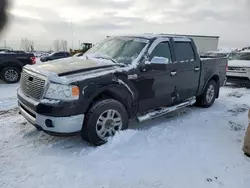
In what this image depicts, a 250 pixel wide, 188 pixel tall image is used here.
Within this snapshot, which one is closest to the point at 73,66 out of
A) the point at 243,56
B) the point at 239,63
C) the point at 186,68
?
the point at 186,68

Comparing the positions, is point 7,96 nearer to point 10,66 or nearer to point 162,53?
point 10,66

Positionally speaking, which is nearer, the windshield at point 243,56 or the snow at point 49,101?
the snow at point 49,101

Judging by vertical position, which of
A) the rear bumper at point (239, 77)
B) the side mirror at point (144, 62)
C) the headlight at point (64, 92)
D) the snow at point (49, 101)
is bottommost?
the rear bumper at point (239, 77)

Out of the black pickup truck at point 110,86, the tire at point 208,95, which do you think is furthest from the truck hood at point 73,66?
the tire at point 208,95

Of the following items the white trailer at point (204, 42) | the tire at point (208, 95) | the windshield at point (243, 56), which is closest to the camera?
the tire at point (208, 95)

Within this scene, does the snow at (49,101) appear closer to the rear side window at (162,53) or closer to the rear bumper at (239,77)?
the rear side window at (162,53)

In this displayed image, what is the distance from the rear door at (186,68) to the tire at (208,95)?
2.04ft

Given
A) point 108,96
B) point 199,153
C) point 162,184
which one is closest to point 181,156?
point 199,153

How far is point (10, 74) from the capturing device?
9.84 metres

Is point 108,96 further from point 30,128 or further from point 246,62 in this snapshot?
point 246,62

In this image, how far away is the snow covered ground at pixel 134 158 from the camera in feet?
9.64

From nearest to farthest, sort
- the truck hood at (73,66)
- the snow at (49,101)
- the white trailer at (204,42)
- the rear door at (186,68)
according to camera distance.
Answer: the snow at (49,101) → the truck hood at (73,66) → the rear door at (186,68) → the white trailer at (204,42)

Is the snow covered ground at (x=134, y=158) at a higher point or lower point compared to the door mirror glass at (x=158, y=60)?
lower

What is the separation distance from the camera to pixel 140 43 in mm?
4539
